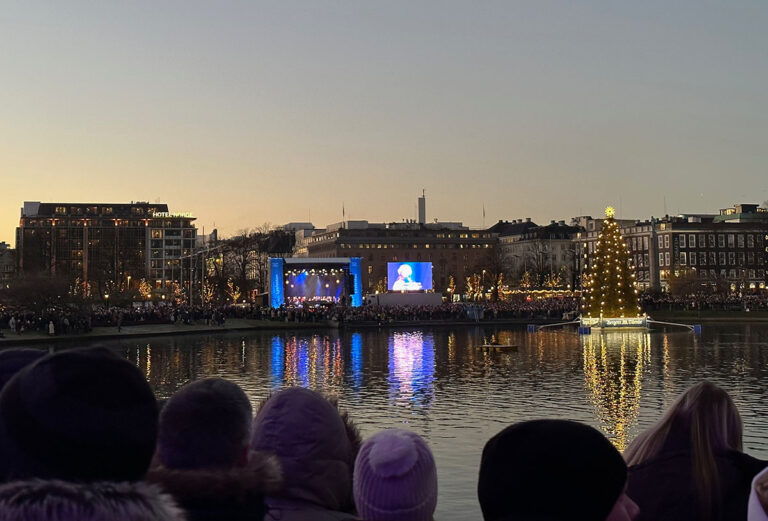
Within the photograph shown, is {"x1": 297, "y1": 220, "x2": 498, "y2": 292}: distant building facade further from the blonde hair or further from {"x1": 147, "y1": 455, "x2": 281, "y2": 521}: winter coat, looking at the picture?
{"x1": 147, "y1": 455, "x2": 281, "y2": 521}: winter coat

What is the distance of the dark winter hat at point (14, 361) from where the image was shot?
13.9ft

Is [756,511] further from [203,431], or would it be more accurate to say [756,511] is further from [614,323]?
[614,323]

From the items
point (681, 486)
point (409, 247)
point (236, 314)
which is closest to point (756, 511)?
point (681, 486)

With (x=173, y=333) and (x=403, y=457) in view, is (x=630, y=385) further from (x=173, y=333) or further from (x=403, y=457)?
(x=173, y=333)

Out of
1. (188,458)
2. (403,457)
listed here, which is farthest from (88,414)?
(403,457)

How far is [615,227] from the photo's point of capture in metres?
59.7

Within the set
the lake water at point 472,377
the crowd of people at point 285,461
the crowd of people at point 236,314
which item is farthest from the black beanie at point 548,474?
the crowd of people at point 236,314

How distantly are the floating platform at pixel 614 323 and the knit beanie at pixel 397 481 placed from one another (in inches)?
2299

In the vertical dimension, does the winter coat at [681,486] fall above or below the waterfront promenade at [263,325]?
above

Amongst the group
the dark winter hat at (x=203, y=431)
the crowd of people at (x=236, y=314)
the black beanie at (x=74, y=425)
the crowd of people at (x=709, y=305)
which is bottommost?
the crowd of people at (x=709, y=305)

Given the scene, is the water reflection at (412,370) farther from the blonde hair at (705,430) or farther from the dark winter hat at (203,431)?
the dark winter hat at (203,431)

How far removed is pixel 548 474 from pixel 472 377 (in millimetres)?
27472

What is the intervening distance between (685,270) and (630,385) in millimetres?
107266

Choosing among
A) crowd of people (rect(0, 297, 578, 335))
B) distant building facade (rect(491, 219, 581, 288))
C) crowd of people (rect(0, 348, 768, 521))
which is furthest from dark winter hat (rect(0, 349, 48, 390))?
distant building facade (rect(491, 219, 581, 288))
